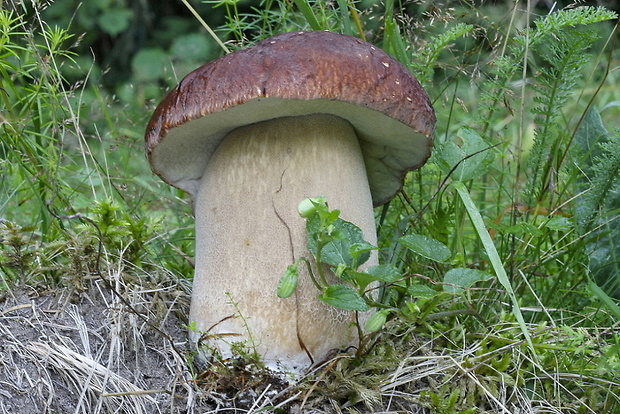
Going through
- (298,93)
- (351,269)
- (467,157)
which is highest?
(298,93)

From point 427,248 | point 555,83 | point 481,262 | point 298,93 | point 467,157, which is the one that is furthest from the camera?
point 481,262

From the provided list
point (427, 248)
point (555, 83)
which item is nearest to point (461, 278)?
point (427, 248)

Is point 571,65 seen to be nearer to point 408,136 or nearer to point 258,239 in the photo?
point 408,136

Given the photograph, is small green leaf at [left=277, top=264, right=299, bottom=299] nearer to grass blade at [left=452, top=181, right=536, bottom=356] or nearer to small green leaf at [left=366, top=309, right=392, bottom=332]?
small green leaf at [left=366, top=309, right=392, bottom=332]

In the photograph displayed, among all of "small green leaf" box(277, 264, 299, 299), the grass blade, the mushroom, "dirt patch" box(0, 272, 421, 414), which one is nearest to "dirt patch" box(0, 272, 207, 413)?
"dirt patch" box(0, 272, 421, 414)

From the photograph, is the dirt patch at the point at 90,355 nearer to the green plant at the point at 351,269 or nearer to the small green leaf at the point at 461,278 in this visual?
the green plant at the point at 351,269

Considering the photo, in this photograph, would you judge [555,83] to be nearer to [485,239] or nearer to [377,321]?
[485,239]

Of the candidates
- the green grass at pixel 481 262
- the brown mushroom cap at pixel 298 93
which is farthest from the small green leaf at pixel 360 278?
the brown mushroom cap at pixel 298 93

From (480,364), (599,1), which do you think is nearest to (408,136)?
(480,364)
